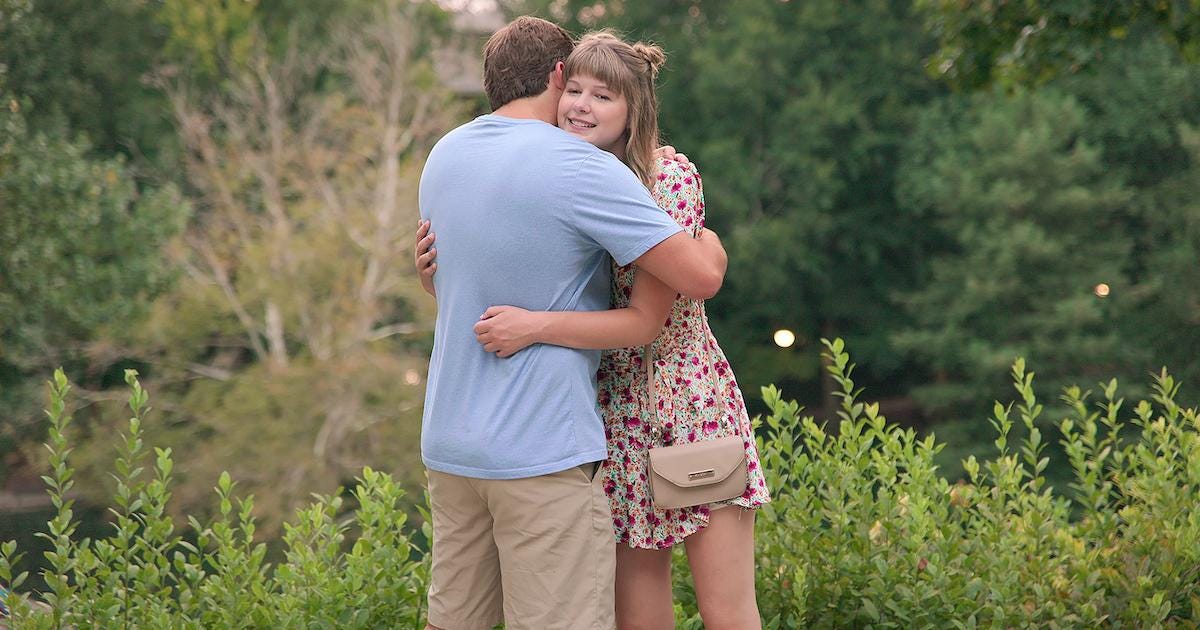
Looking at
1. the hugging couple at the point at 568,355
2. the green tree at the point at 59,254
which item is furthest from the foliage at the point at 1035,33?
the green tree at the point at 59,254

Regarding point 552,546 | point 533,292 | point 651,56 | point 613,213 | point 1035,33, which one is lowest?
point 552,546

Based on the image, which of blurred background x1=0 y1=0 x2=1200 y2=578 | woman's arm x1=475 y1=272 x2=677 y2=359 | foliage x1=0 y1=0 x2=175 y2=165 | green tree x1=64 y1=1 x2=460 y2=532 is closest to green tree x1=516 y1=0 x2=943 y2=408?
blurred background x1=0 y1=0 x2=1200 y2=578

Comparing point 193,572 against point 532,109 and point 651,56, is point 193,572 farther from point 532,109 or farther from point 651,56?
point 651,56

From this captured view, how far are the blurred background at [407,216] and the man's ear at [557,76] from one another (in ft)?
44.7

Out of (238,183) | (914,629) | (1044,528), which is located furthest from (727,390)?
(238,183)

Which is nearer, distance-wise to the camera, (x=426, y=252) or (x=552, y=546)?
(x=552, y=546)

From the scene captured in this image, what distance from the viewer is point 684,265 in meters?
2.16

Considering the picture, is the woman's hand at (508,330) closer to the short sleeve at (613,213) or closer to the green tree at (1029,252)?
the short sleeve at (613,213)

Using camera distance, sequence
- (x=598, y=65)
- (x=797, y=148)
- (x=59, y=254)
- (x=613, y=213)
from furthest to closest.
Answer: (x=797, y=148) → (x=59, y=254) → (x=598, y=65) → (x=613, y=213)

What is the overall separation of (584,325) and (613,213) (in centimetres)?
21

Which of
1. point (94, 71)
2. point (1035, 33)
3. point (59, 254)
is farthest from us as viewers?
point (94, 71)

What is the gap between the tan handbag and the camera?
2256 mm

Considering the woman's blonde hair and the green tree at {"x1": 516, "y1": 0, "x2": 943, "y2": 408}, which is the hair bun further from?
the green tree at {"x1": 516, "y1": 0, "x2": 943, "y2": 408}

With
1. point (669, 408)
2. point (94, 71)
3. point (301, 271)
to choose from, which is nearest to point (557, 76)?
point (669, 408)
